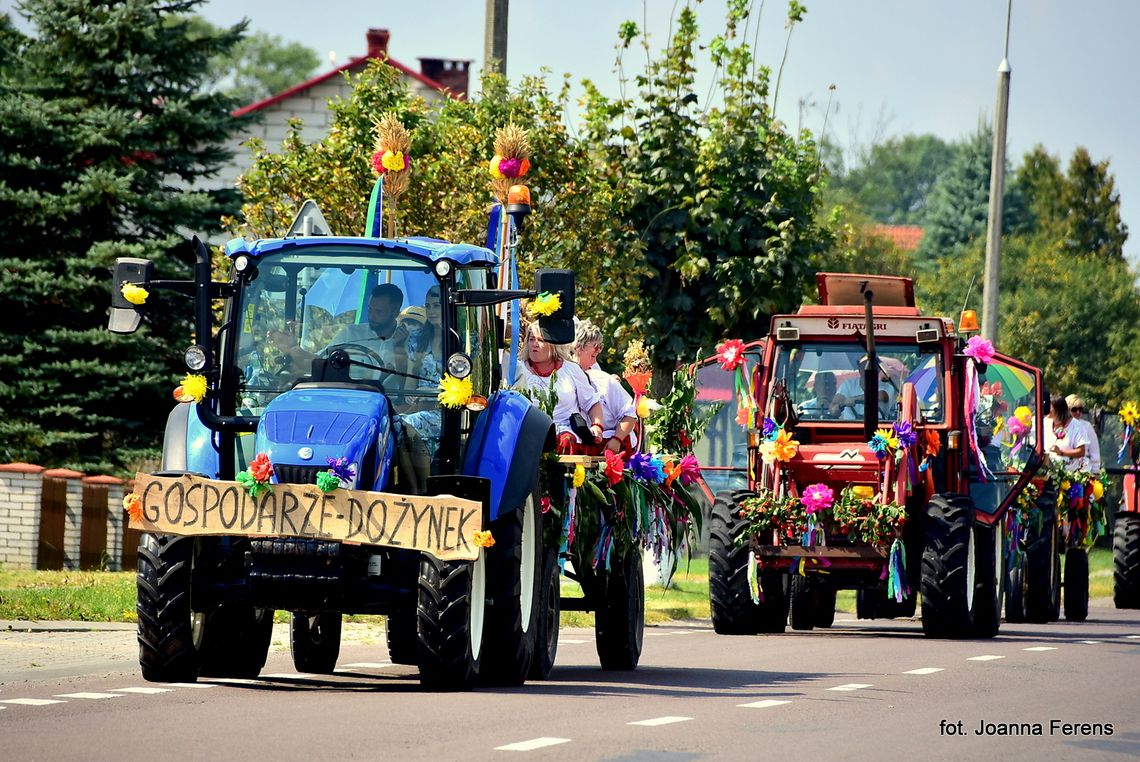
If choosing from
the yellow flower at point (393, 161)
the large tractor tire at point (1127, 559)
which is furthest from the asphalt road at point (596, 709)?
the large tractor tire at point (1127, 559)

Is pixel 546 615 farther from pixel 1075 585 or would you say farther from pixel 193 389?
pixel 1075 585

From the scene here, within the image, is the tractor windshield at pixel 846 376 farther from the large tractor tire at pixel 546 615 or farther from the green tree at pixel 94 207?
the green tree at pixel 94 207

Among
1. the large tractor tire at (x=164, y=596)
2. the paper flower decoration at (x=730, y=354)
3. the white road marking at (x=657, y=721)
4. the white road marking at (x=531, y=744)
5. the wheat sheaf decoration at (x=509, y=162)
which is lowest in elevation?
the white road marking at (x=657, y=721)

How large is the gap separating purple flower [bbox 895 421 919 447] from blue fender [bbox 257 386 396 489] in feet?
25.4

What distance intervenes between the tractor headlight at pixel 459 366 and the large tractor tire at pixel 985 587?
27.6ft

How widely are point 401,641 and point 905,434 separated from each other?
6121 millimetres

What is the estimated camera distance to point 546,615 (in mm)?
12508

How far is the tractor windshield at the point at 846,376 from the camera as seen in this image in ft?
62.5

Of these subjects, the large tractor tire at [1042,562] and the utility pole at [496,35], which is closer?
the large tractor tire at [1042,562]

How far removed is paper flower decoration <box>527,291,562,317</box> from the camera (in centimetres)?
1153

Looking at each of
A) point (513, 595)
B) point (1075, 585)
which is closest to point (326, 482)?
point (513, 595)

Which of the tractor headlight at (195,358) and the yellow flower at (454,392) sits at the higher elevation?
the tractor headlight at (195,358)

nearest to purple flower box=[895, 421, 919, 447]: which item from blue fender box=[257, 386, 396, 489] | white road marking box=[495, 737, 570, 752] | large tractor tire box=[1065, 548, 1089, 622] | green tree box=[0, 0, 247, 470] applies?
large tractor tire box=[1065, 548, 1089, 622]

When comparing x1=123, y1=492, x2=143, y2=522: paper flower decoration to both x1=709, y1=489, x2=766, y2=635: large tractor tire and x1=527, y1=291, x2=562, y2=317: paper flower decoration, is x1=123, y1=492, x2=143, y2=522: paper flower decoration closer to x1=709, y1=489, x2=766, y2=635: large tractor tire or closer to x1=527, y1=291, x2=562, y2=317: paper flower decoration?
x1=527, y1=291, x2=562, y2=317: paper flower decoration
